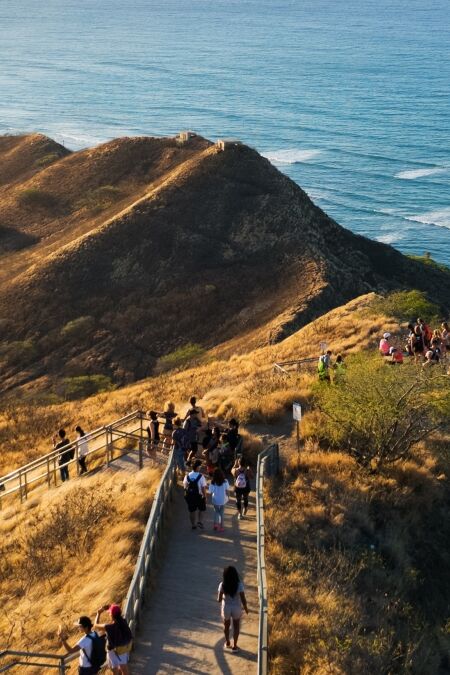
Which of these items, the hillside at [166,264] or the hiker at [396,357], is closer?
the hiker at [396,357]

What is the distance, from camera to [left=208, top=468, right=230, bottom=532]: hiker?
48.3ft

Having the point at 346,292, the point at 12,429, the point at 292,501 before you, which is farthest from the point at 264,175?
the point at 292,501

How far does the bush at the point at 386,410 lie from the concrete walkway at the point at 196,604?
3276 millimetres

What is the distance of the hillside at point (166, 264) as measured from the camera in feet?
146

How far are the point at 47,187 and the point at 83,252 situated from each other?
1670 centimetres

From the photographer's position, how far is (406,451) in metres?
17.9

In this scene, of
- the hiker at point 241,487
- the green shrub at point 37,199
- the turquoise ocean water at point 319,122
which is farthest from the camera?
the turquoise ocean water at point 319,122

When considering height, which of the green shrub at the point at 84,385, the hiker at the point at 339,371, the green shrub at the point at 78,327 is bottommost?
the green shrub at the point at 84,385

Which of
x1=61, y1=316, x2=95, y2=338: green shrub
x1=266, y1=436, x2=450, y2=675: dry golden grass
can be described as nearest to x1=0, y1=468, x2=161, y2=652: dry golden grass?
x1=266, y1=436, x2=450, y2=675: dry golden grass

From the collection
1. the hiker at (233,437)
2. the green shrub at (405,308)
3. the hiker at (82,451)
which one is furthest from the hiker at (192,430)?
the green shrub at (405,308)

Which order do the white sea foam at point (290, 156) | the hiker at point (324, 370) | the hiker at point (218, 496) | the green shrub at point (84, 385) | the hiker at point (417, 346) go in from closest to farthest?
1. the hiker at point (218, 496)
2. the hiker at point (324, 370)
3. the hiker at point (417, 346)
4. the green shrub at point (84, 385)
5. the white sea foam at point (290, 156)

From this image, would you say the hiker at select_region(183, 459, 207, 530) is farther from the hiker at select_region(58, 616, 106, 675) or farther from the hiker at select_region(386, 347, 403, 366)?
the hiker at select_region(386, 347, 403, 366)

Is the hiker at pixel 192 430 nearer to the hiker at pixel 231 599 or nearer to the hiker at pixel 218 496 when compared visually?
the hiker at pixel 218 496

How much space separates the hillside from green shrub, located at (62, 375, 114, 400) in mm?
1319
